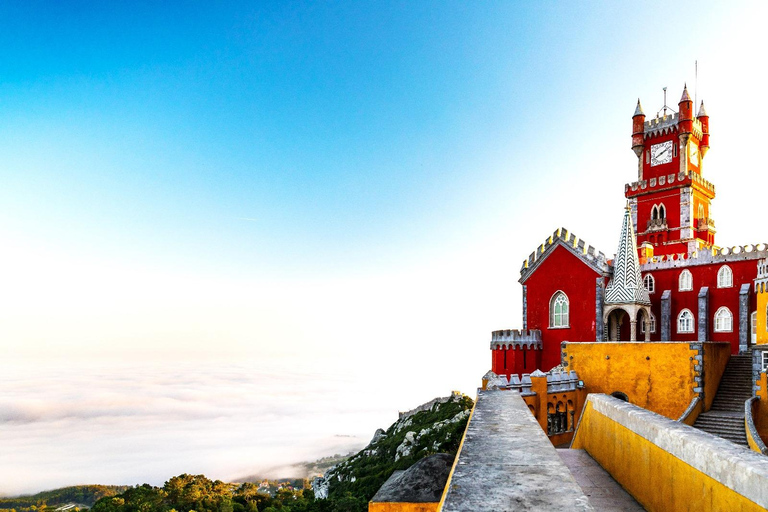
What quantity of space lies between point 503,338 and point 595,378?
381 inches

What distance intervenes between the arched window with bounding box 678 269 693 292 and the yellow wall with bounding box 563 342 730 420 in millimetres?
11485

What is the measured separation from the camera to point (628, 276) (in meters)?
27.4

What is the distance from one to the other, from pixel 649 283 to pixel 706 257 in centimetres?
342

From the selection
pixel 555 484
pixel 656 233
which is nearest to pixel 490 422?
pixel 555 484

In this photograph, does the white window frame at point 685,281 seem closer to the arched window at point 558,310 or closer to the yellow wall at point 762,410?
the arched window at point 558,310

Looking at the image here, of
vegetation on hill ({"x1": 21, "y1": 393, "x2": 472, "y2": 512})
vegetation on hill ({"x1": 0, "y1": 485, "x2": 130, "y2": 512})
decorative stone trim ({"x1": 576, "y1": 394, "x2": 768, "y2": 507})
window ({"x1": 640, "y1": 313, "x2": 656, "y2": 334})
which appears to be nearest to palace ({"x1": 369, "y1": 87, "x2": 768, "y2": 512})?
decorative stone trim ({"x1": 576, "y1": 394, "x2": 768, "y2": 507})

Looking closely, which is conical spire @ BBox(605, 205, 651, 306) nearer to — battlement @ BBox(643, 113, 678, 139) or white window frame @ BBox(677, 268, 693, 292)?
white window frame @ BBox(677, 268, 693, 292)

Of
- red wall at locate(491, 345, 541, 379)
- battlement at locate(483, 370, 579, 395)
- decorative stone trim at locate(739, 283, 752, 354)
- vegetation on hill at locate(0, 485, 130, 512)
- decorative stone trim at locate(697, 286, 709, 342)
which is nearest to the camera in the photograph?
battlement at locate(483, 370, 579, 395)

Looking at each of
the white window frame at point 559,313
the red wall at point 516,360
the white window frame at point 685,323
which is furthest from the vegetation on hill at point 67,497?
the white window frame at point 685,323

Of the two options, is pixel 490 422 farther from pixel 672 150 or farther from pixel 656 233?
pixel 672 150

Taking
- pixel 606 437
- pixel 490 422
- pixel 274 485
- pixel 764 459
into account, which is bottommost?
pixel 274 485

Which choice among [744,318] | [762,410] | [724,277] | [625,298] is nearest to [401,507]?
[762,410]

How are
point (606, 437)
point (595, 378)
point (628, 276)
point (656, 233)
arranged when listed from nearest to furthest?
point (606, 437) → point (595, 378) → point (628, 276) → point (656, 233)

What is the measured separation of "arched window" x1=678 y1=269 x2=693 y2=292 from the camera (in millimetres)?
29672
